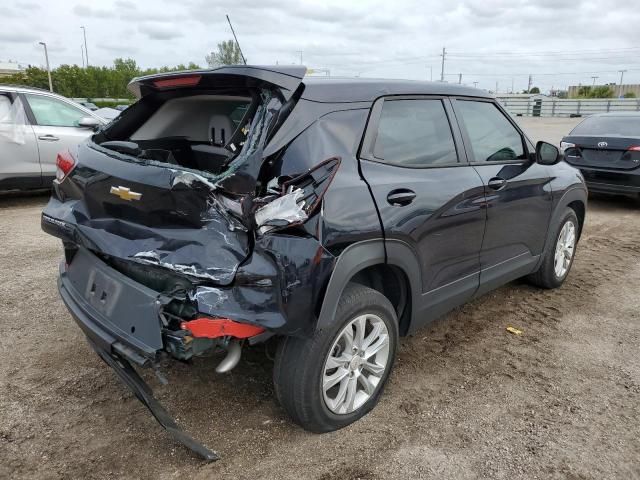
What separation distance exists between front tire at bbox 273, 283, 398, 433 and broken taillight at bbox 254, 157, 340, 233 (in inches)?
20.6

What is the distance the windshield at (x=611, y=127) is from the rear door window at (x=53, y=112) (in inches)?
318

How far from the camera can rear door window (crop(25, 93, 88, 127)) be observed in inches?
309

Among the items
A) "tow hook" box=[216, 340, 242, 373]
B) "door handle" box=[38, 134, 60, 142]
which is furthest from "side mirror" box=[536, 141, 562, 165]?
"door handle" box=[38, 134, 60, 142]

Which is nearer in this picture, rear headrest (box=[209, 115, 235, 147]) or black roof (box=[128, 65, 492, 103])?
black roof (box=[128, 65, 492, 103])

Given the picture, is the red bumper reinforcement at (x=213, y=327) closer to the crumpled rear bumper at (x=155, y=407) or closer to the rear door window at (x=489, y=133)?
the crumpled rear bumper at (x=155, y=407)

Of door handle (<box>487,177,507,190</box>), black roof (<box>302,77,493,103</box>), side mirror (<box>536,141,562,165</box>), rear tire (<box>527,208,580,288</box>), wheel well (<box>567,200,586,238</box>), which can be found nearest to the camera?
black roof (<box>302,77,493,103</box>)

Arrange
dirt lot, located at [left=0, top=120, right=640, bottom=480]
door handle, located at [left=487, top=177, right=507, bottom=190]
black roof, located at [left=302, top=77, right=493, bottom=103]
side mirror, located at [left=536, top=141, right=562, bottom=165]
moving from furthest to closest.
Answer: side mirror, located at [left=536, top=141, right=562, bottom=165] → door handle, located at [left=487, top=177, right=507, bottom=190] → black roof, located at [left=302, top=77, right=493, bottom=103] → dirt lot, located at [left=0, top=120, right=640, bottom=480]

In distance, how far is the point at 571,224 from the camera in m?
4.75

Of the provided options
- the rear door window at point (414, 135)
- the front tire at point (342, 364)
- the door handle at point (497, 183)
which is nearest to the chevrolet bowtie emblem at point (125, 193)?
the front tire at point (342, 364)

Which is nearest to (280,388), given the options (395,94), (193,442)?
(193,442)

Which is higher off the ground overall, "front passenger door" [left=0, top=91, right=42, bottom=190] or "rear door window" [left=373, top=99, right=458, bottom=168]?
"rear door window" [left=373, top=99, right=458, bottom=168]

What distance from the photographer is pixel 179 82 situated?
2.94 meters

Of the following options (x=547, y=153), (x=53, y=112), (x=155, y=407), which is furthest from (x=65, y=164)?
(x=53, y=112)

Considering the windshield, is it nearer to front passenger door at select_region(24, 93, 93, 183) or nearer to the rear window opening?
the rear window opening
